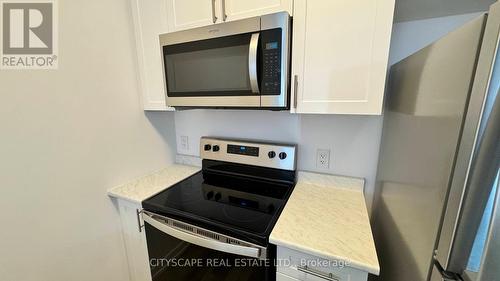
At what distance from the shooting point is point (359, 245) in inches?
32.4

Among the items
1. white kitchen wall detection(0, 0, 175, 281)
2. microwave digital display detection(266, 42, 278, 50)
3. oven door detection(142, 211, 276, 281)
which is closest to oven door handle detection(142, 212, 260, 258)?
oven door detection(142, 211, 276, 281)

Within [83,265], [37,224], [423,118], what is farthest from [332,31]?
[83,265]

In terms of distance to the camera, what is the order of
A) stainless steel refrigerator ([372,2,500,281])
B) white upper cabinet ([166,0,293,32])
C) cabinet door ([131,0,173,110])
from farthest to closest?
cabinet door ([131,0,173,110])
white upper cabinet ([166,0,293,32])
stainless steel refrigerator ([372,2,500,281])

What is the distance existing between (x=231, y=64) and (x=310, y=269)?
0.98 metres

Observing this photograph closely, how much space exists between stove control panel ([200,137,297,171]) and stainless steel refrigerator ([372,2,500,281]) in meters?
0.64

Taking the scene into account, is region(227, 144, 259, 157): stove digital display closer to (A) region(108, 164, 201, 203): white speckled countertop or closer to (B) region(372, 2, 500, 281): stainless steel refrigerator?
(A) region(108, 164, 201, 203): white speckled countertop

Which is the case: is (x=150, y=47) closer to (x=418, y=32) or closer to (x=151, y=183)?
(x=151, y=183)

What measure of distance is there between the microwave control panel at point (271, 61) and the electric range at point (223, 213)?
48 centimetres

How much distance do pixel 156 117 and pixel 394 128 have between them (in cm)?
148

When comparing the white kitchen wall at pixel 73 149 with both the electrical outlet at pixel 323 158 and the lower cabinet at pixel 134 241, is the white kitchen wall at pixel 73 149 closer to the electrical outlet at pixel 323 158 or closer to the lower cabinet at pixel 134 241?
the lower cabinet at pixel 134 241

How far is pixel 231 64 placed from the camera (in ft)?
3.37

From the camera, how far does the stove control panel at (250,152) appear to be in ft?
4.35

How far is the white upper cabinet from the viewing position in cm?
95

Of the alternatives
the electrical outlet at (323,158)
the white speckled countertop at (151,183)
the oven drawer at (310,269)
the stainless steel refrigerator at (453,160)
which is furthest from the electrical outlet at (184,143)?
the stainless steel refrigerator at (453,160)
